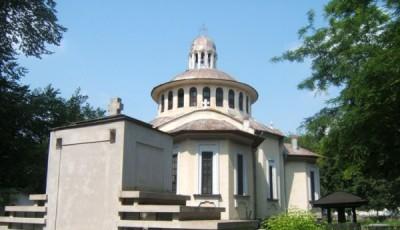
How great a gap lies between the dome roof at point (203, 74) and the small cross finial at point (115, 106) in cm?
1798

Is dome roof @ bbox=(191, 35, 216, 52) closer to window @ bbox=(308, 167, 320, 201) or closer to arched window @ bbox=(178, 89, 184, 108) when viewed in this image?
arched window @ bbox=(178, 89, 184, 108)

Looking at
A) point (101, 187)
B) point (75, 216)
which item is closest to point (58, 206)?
point (75, 216)

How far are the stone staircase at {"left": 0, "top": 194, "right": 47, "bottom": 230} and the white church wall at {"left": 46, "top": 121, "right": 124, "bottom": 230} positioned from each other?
0.79 feet

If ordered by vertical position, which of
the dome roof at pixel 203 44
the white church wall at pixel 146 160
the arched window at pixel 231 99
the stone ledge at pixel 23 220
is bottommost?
the stone ledge at pixel 23 220

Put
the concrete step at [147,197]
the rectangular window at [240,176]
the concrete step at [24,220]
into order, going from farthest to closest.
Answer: the rectangular window at [240,176] → the concrete step at [24,220] → the concrete step at [147,197]

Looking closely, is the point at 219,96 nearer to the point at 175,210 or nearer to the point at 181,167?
the point at 181,167

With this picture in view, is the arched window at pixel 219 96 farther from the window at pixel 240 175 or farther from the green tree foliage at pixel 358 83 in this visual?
the green tree foliage at pixel 358 83

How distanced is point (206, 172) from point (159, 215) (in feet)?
46.6

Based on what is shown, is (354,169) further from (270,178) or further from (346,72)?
(270,178)

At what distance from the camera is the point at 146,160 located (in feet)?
30.5

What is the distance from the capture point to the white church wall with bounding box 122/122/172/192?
861 cm

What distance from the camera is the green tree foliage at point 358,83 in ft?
30.8

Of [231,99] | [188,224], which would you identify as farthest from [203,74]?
[188,224]

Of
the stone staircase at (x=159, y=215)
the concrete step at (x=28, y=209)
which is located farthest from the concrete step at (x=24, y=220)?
the stone staircase at (x=159, y=215)
